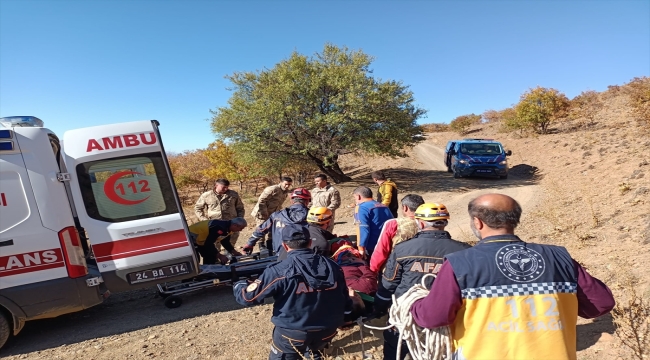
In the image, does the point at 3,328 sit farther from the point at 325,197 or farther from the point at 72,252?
the point at 325,197

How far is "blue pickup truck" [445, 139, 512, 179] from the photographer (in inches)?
596

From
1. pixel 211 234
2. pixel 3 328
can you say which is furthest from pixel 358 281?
pixel 3 328

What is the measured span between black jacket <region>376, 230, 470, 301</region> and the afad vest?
3.02ft

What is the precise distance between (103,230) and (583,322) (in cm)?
534

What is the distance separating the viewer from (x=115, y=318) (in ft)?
15.8

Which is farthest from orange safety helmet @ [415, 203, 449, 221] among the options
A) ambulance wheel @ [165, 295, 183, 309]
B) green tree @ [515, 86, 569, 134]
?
green tree @ [515, 86, 569, 134]

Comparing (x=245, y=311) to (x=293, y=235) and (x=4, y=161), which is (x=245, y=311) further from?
(x=4, y=161)

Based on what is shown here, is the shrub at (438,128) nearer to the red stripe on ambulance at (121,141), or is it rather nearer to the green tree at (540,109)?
the green tree at (540,109)

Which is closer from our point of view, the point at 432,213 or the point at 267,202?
the point at 432,213

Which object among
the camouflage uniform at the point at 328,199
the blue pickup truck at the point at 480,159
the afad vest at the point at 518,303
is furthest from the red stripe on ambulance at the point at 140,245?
the blue pickup truck at the point at 480,159

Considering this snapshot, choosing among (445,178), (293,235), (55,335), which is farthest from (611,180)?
(55,335)

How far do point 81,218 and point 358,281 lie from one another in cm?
327

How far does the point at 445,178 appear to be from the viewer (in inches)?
658

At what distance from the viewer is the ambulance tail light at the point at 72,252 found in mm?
4012
